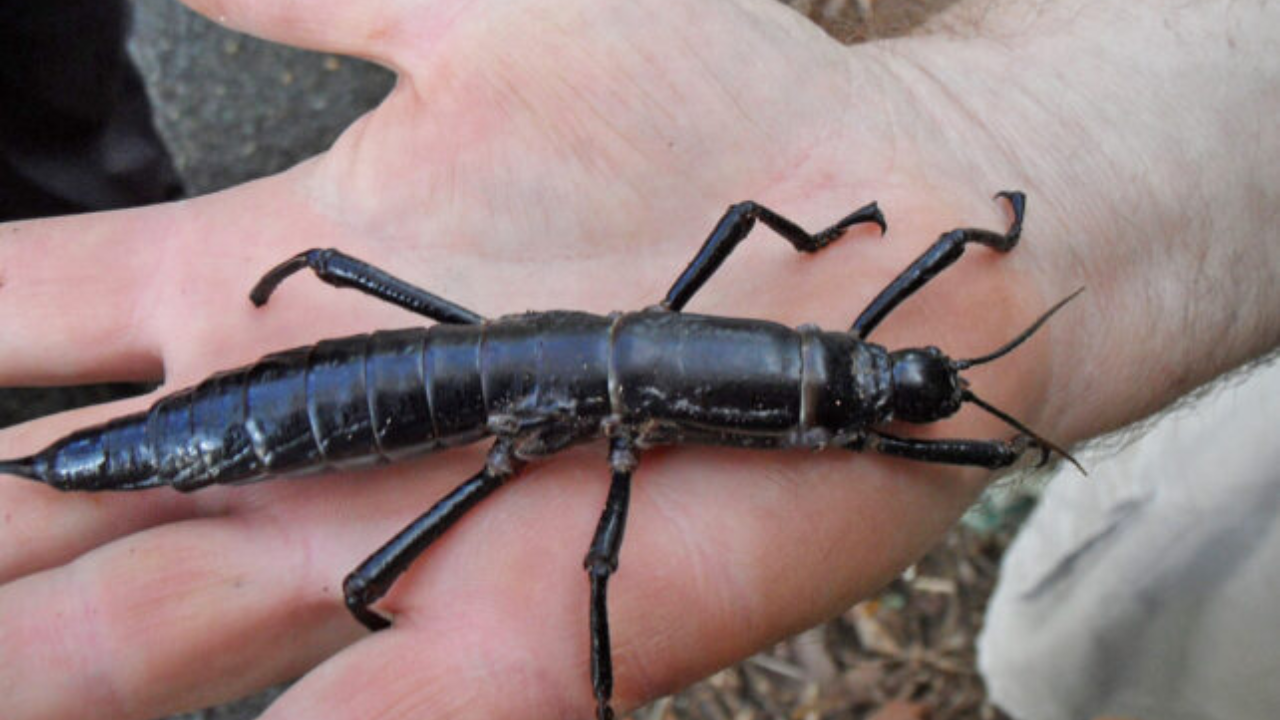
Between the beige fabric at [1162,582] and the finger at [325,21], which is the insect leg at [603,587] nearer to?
the finger at [325,21]

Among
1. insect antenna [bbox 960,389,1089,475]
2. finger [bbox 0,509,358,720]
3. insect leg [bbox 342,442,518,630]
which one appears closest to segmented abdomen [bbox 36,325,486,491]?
insect leg [bbox 342,442,518,630]

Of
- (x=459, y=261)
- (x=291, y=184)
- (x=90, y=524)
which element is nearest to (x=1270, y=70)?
(x=459, y=261)

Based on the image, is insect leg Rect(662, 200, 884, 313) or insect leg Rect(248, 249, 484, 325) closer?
insect leg Rect(662, 200, 884, 313)

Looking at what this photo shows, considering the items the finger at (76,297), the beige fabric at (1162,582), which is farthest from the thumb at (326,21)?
the beige fabric at (1162,582)

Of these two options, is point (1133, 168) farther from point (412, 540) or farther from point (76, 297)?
point (76, 297)

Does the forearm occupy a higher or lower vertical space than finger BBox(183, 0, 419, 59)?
lower

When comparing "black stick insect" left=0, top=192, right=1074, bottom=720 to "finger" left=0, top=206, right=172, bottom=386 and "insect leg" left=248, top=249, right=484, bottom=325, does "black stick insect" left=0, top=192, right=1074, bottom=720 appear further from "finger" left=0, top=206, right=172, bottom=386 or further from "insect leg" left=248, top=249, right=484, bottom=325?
"finger" left=0, top=206, right=172, bottom=386

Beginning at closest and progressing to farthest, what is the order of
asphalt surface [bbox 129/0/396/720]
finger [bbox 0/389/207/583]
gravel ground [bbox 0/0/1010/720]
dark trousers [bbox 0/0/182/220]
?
finger [bbox 0/389/207/583], dark trousers [bbox 0/0/182/220], gravel ground [bbox 0/0/1010/720], asphalt surface [bbox 129/0/396/720]
